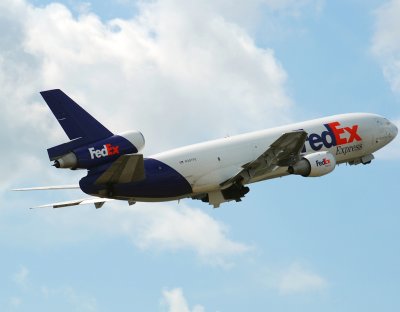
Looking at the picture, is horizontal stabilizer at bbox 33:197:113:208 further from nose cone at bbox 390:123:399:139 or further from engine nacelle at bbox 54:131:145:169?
nose cone at bbox 390:123:399:139

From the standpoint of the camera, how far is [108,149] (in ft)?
173

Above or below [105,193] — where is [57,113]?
above

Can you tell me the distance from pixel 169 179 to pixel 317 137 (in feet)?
35.4

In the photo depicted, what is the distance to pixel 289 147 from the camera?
2218 inches

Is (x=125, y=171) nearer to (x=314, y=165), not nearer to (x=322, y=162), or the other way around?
(x=314, y=165)

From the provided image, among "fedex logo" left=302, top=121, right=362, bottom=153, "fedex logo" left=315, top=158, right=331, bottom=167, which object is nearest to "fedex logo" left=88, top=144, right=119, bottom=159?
"fedex logo" left=315, top=158, right=331, bottom=167

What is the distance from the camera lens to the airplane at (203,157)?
52531mm

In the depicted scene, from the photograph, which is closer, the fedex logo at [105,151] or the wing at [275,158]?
the fedex logo at [105,151]

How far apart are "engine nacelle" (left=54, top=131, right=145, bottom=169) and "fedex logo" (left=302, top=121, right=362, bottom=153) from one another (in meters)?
12.7

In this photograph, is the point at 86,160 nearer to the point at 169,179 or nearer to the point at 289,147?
the point at 169,179

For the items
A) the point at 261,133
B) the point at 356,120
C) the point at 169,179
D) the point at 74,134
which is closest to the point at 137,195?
the point at 169,179

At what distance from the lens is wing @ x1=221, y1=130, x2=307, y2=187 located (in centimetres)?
5519

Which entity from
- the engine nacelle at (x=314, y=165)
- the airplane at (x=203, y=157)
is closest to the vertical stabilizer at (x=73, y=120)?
the airplane at (x=203, y=157)

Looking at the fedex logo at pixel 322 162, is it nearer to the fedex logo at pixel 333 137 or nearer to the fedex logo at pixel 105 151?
the fedex logo at pixel 333 137
